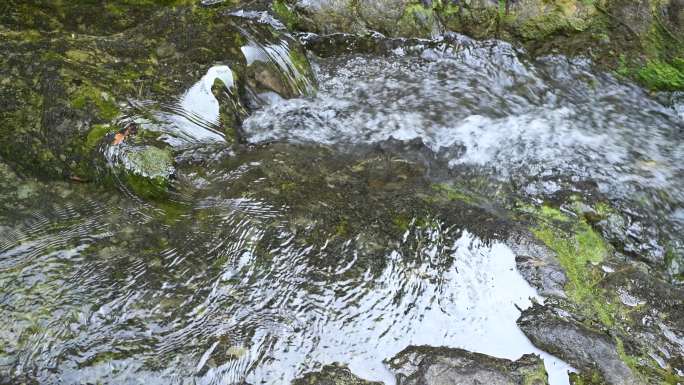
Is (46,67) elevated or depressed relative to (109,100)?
elevated

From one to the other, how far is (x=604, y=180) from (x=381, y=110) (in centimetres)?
224

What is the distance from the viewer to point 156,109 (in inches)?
176

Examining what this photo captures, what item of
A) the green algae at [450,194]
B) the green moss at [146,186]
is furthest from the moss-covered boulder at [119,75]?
the green algae at [450,194]

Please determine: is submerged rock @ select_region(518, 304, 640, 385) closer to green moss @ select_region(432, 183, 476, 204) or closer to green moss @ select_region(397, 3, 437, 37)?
green moss @ select_region(432, 183, 476, 204)

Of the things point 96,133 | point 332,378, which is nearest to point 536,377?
point 332,378

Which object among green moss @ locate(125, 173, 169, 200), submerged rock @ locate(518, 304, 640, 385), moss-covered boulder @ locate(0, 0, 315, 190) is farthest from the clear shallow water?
submerged rock @ locate(518, 304, 640, 385)

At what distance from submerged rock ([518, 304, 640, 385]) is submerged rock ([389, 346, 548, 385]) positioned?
0.16 metres

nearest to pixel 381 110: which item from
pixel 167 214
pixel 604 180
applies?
pixel 604 180

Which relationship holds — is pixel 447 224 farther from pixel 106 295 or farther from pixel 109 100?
pixel 109 100

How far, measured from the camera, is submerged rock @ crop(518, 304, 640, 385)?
2961 mm

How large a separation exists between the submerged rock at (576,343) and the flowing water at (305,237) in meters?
0.08

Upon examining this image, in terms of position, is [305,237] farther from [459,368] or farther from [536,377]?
[536,377]

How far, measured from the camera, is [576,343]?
121 inches

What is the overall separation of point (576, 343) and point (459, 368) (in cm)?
78
